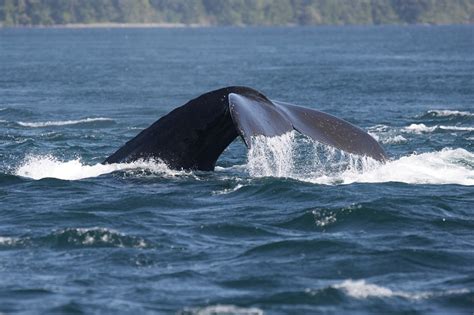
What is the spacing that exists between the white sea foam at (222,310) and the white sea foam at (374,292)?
96cm

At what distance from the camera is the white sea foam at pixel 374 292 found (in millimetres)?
10406

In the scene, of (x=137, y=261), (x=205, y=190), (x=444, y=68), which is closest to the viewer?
(x=137, y=261)

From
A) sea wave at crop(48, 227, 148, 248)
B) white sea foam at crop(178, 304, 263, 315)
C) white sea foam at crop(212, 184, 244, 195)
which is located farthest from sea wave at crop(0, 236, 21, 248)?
white sea foam at crop(212, 184, 244, 195)

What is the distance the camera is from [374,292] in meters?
10.5

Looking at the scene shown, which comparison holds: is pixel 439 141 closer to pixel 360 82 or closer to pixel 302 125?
pixel 302 125

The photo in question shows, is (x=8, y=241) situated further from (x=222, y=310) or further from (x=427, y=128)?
(x=427, y=128)

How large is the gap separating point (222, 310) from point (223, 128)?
4.70 m

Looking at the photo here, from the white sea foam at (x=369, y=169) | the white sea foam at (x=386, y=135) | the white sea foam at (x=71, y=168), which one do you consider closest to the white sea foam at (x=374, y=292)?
the white sea foam at (x=369, y=169)

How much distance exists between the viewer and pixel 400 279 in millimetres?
11047

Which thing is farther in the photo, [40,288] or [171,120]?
[171,120]

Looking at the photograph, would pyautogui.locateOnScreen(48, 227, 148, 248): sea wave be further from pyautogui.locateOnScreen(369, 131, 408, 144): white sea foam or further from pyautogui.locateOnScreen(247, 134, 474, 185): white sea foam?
pyautogui.locateOnScreen(369, 131, 408, 144): white sea foam

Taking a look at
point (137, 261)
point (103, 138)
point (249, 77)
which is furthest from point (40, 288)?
point (249, 77)

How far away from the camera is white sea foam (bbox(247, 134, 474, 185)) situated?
16.4 meters

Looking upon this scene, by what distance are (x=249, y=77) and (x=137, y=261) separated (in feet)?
146
